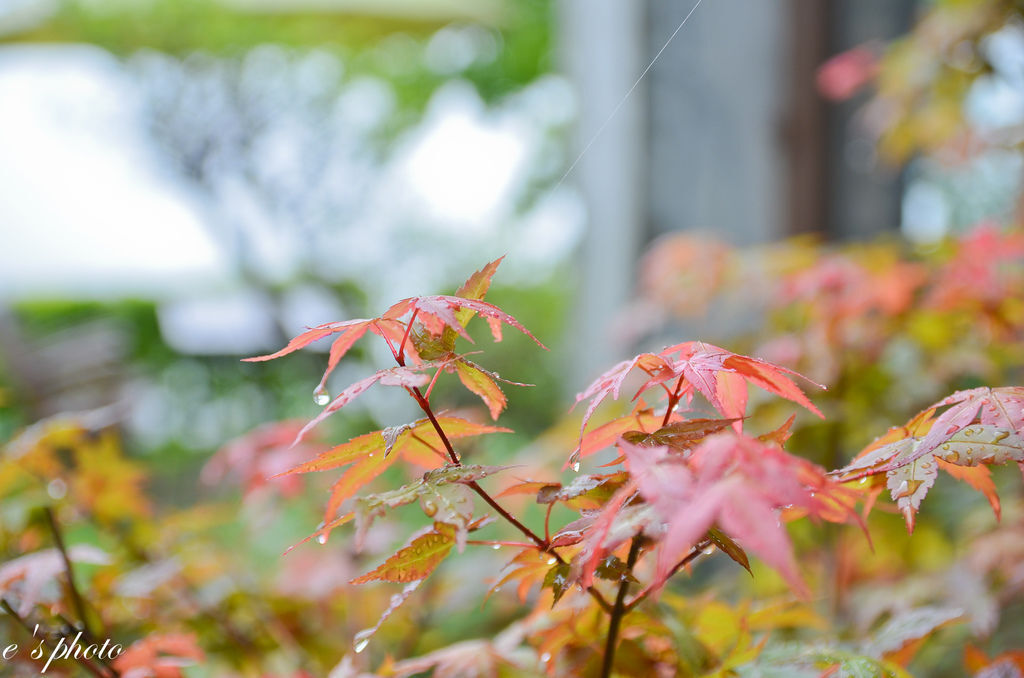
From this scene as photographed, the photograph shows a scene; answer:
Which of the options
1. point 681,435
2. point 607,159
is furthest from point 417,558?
point 607,159

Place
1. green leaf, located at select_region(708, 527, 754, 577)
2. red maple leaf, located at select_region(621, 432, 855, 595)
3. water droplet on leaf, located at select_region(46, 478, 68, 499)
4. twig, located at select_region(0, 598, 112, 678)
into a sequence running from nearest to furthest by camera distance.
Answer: red maple leaf, located at select_region(621, 432, 855, 595) < green leaf, located at select_region(708, 527, 754, 577) < twig, located at select_region(0, 598, 112, 678) < water droplet on leaf, located at select_region(46, 478, 68, 499)

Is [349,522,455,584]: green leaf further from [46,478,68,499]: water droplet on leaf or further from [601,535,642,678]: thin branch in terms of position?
[46,478,68,499]: water droplet on leaf

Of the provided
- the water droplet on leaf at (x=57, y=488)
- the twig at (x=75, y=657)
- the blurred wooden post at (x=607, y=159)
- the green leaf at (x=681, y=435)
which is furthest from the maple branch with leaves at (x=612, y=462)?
the blurred wooden post at (x=607, y=159)

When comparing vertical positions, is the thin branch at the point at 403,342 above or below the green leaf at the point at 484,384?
above

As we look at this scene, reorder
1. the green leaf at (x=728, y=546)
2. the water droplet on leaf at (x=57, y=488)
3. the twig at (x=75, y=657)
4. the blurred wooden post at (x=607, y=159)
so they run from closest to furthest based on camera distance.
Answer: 1. the green leaf at (x=728, y=546)
2. the twig at (x=75, y=657)
3. the water droplet on leaf at (x=57, y=488)
4. the blurred wooden post at (x=607, y=159)

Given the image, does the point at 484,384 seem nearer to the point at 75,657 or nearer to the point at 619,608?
the point at 619,608

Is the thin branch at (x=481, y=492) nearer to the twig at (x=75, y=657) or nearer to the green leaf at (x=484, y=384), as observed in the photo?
the green leaf at (x=484, y=384)

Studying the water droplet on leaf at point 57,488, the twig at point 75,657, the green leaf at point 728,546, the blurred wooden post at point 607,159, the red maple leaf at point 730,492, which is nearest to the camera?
the red maple leaf at point 730,492

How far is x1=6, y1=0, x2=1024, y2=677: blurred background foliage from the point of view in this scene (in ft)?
3.10

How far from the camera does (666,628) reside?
543mm

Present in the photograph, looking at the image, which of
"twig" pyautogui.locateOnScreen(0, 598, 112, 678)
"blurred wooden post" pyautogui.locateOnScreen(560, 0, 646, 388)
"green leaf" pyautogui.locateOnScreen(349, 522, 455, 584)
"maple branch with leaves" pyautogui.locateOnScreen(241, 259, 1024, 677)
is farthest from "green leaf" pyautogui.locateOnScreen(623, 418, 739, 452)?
"blurred wooden post" pyautogui.locateOnScreen(560, 0, 646, 388)

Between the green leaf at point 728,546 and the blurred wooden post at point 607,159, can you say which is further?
the blurred wooden post at point 607,159

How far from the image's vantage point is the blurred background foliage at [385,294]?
3.10ft

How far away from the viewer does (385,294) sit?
4.55 metres
